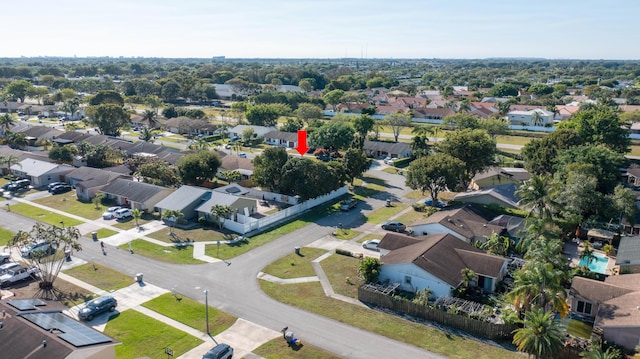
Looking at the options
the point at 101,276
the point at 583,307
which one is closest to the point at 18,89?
the point at 101,276

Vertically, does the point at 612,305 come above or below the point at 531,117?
below

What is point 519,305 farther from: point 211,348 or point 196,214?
point 196,214

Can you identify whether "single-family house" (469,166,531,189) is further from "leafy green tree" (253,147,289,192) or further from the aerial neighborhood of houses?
"leafy green tree" (253,147,289,192)

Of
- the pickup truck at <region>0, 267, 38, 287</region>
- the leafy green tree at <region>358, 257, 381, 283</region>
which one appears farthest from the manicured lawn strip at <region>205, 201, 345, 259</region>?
the pickup truck at <region>0, 267, 38, 287</region>

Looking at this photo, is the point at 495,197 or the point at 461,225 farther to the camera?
the point at 495,197

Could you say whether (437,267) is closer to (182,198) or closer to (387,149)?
(182,198)

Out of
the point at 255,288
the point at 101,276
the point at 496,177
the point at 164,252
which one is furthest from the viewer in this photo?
the point at 496,177
